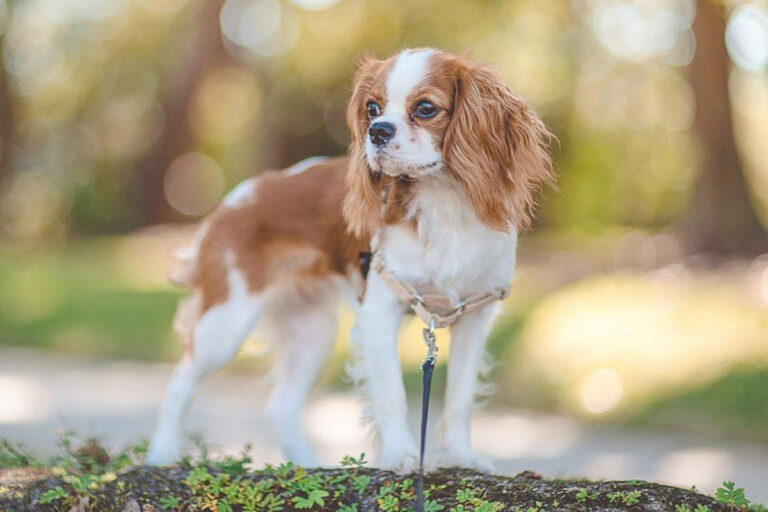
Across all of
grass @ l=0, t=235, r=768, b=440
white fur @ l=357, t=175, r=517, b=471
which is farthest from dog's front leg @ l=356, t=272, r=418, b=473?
grass @ l=0, t=235, r=768, b=440

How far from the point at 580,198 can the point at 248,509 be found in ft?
50.1

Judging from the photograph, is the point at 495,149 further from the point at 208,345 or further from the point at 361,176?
the point at 208,345

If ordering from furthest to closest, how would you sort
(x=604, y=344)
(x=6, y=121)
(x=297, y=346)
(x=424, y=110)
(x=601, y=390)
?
(x=6, y=121), (x=604, y=344), (x=601, y=390), (x=297, y=346), (x=424, y=110)

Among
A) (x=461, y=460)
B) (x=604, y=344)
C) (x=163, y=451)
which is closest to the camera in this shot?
(x=461, y=460)

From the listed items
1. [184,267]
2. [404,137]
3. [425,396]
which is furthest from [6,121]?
[425,396]

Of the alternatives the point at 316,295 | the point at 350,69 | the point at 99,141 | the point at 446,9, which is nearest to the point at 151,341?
the point at 316,295

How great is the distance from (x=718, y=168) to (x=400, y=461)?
21.1 feet

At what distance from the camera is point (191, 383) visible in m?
4.30

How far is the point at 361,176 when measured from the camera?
3.37 metres

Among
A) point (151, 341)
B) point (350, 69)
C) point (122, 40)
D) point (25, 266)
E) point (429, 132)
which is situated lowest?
point (429, 132)

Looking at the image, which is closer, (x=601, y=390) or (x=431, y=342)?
(x=431, y=342)

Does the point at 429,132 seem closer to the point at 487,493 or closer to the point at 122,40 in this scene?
the point at 487,493

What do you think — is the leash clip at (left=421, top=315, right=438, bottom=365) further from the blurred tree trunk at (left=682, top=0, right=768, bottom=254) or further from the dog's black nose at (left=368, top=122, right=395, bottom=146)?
the blurred tree trunk at (left=682, top=0, right=768, bottom=254)

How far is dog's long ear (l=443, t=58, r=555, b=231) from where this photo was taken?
316 centimetres
